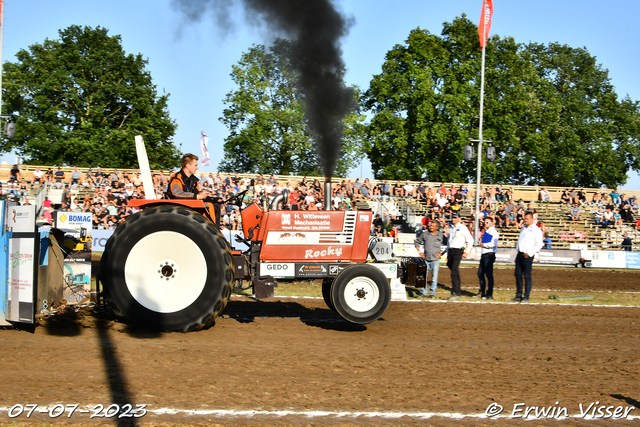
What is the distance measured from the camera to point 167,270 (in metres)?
6.20

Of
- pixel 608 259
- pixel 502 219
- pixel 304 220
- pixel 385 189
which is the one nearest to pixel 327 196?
pixel 304 220

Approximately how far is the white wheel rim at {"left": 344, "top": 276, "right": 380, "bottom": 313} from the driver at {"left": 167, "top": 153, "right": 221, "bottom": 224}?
5.74ft

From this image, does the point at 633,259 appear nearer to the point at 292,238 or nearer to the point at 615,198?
the point at 615,198

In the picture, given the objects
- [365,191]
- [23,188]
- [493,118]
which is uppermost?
[493,118]

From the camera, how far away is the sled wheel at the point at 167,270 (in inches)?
240

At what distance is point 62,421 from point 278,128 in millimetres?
28194

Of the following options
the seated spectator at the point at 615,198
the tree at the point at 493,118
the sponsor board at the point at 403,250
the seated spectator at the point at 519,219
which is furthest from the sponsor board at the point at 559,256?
the tree at the point at 493,118

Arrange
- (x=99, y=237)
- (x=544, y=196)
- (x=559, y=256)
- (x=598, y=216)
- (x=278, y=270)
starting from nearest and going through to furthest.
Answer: (x=278, y=270) < (x=99, y=237) < (x=559, y=256) < (x=598, y=216) < (x=544, y=196)

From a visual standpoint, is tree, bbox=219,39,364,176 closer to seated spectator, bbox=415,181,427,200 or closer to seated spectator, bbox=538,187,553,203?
seated spectator, bbox=415,181,427,200

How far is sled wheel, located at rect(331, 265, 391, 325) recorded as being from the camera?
6641mm

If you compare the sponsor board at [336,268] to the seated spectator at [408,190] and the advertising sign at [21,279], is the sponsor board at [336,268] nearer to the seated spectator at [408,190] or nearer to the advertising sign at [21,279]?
the advertising sign at [21,279]

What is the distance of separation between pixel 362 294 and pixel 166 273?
7.17ft

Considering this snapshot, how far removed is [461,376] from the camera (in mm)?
5355

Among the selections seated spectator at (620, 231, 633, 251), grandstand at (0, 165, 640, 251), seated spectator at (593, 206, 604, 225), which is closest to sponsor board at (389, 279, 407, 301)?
grandstand at (0, 165, 640, 251)
